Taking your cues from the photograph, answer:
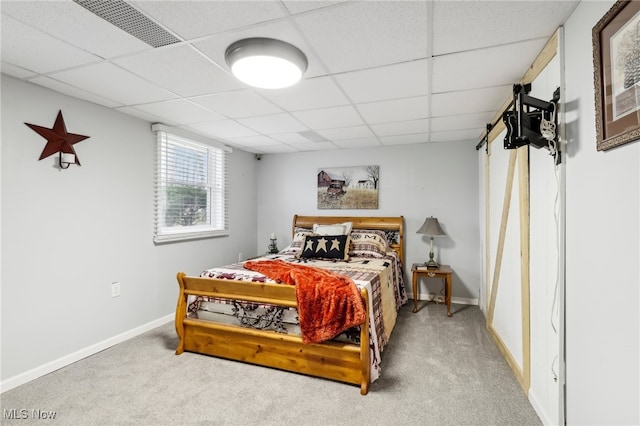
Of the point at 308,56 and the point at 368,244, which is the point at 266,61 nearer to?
the point at 308,56

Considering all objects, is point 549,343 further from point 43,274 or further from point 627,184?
point 43,274

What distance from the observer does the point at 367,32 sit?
64.7 inches

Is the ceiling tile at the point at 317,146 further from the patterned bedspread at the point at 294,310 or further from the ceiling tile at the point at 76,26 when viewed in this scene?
the ceiling tile at the point at 76,26

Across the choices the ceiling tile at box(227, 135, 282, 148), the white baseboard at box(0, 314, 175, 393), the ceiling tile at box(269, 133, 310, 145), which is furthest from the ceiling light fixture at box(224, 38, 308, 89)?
the white baseboard at box(0, 314, 175, 393)

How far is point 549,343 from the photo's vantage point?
172 cm

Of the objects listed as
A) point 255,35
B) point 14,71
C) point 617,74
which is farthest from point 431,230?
point 14,71

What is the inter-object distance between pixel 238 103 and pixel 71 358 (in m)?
2.59

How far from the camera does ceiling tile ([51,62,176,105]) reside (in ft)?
6.96

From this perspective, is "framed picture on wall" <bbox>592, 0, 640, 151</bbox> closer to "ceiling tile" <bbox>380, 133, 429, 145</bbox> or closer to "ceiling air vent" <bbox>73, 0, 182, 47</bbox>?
"ceiling air vent" <bbox>73, 0, 182, 47</bbox>

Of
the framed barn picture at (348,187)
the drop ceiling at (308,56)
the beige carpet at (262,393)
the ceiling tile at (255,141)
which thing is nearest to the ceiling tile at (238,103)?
the drop ceiling at (308,56)

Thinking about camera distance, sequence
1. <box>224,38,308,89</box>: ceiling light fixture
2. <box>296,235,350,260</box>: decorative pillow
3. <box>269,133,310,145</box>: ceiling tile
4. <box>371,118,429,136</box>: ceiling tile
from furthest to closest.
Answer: <box>269,133,310,145</box>: ceiling tile < <box>296,235,350,260</box>: decorative pillow < <box>371,118,429,136</box>: ceiling tile < <box>224,38,308,89</box>: ceiling light fixture

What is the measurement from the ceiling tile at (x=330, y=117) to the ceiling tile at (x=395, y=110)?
0.11 m

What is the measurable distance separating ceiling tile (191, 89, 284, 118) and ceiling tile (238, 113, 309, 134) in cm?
13

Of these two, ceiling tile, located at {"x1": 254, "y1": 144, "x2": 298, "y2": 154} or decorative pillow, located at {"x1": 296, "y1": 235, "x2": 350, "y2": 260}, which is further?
ceiling tile, located at {"x1": 254, "y1": 144, "x2": 298, "y2": 154}
